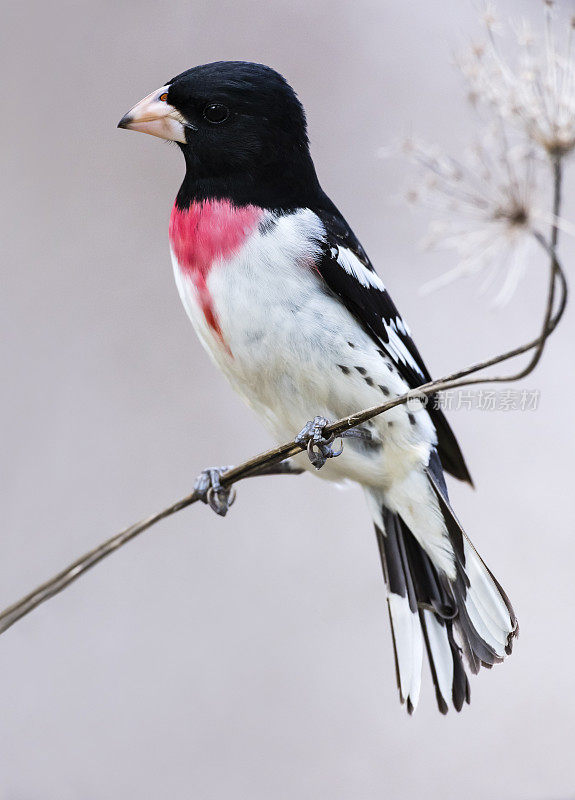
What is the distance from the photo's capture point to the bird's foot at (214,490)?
894 mm

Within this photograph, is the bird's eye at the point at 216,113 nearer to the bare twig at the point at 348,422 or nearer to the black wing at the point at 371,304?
the black wing at the point at 371,304

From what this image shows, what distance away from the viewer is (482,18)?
70cm

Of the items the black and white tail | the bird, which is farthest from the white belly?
the black and white tail

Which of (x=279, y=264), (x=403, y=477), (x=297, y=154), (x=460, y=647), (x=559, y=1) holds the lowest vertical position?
(x=460, y=647)

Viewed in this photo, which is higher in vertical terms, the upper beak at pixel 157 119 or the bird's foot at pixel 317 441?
the upper beak at pixel 157 119

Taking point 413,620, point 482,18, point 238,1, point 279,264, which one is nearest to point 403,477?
point 413,620

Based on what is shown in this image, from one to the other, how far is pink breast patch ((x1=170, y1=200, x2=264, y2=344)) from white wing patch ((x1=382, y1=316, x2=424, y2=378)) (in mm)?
182

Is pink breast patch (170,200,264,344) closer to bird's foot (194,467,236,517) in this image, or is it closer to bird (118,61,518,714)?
bird (118,61,518,714)

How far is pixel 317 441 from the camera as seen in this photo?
770 mm

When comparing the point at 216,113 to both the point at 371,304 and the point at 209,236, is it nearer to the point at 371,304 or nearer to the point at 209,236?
the point at 209,236

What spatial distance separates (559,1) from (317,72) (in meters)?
0.41

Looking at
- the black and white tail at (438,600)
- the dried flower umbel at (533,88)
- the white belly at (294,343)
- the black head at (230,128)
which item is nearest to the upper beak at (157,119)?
the black head at (230,128)

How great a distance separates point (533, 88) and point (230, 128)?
1.00 ft

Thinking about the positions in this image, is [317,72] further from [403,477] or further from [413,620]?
[413,620]
